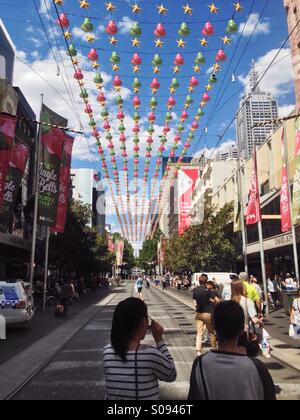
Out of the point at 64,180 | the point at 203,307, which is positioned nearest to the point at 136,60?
the point at 203,307

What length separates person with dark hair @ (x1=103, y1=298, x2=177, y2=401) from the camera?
302cm

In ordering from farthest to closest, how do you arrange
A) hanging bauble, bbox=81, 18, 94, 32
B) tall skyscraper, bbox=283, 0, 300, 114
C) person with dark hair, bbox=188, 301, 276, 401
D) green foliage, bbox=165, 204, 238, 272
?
green foliage, bbox=165, 204, 238, 272
tall skyscraper, bbox=283, 0, 300, 114
hanging bauble, bbox=81, 18, 94, 32
person with dark hair, bbox=188, 301, 276, 401

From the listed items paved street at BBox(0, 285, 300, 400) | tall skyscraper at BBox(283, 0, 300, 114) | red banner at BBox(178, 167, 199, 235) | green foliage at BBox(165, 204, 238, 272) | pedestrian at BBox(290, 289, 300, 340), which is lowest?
paved street at BBox(0, 285, 300, 400)

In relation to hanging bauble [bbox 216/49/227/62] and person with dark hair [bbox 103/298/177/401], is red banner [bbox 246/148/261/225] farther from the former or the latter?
person with dark hair [bbox 103/298/177/401]

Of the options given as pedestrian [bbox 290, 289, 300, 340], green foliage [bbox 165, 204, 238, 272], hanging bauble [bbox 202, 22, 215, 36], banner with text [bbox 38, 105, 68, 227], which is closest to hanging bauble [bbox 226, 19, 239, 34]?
hanging bauble [bbox 202, 22, 215, 36]

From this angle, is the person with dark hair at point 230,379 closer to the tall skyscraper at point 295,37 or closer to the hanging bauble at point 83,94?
the hanging bauble at point 83,94

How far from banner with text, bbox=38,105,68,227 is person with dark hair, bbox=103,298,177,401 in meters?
20.1

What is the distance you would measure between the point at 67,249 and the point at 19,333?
20351mm

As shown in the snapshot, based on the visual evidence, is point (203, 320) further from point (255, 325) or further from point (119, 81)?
point (119, 81)

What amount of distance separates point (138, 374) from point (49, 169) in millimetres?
20793

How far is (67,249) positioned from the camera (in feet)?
115

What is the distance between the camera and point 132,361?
121 inches

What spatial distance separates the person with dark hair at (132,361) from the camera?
3.02 m

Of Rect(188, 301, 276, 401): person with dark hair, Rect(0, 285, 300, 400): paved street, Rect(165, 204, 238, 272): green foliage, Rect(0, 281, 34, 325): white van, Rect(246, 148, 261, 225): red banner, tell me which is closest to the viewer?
Rect(188, 301, 276, 401): person with dark hair
